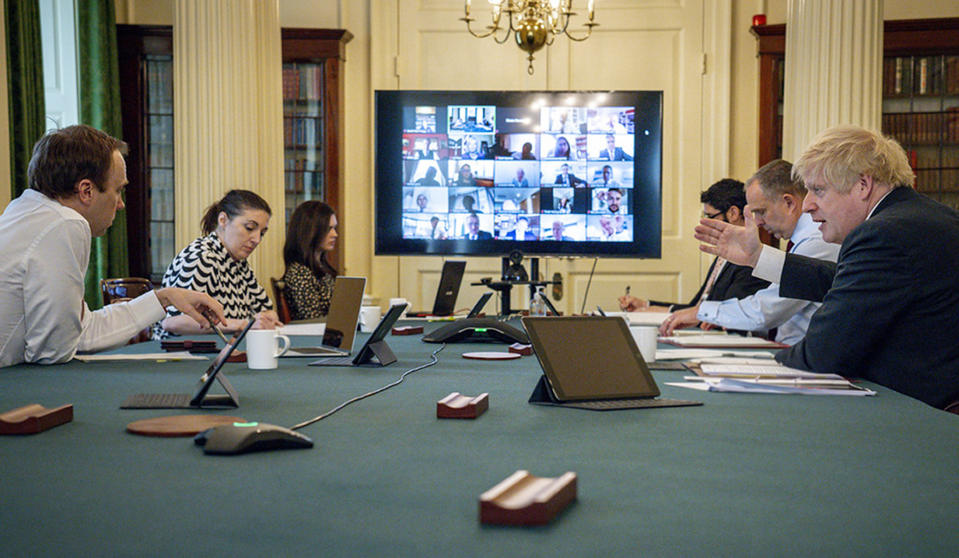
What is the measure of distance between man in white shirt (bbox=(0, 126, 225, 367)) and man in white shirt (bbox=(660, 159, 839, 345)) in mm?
1592

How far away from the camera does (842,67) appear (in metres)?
4.68

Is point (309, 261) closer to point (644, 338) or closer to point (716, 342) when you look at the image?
point (716, 342)

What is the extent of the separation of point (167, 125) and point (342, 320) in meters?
4.33

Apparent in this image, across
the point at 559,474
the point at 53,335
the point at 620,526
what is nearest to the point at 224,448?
the point at 559,474

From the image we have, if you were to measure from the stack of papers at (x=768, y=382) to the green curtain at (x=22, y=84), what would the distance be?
12.4 ft

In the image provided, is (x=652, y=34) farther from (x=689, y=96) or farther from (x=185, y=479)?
(x=185, y=479)

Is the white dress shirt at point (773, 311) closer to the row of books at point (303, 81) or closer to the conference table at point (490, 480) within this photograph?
the conference table at point (490, 480)

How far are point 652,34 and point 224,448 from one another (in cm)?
558

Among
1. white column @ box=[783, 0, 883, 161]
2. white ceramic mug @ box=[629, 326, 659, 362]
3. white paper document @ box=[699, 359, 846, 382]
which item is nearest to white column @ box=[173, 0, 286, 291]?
white column @ box=[783, 0, 883, 161]

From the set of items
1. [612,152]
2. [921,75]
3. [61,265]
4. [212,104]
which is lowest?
[61,265]

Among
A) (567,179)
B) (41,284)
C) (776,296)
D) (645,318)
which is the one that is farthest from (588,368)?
(567,179)

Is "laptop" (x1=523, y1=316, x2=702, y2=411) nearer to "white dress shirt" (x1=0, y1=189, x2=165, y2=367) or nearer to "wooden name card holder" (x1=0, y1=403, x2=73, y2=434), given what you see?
"wooden name card holder" (x1=0, y1=403, x2=73, y2=434)

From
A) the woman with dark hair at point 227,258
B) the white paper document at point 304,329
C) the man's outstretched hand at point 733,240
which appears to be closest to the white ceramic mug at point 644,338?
the man's outstretched hand at point 733,240

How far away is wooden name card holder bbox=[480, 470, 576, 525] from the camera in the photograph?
0.81 m
